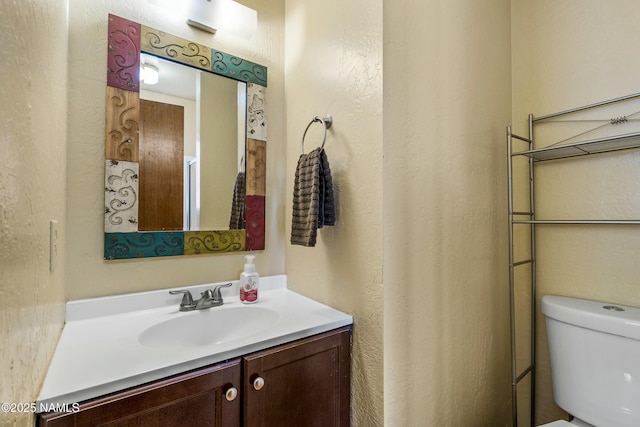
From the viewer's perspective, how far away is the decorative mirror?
3.43ft

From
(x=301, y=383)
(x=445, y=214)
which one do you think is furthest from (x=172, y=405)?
(x=445, y=214)

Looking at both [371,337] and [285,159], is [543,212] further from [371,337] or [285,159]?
[285,159]

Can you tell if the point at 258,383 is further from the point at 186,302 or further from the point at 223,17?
the point at 223,17

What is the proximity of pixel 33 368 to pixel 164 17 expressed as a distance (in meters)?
1.23

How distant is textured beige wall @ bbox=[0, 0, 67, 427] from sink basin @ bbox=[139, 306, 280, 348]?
0.99 feet

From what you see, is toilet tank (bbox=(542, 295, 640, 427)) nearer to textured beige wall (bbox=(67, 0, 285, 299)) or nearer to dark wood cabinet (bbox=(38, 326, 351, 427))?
dark wood cabinet (bbox=(38, 326, 351, 427))

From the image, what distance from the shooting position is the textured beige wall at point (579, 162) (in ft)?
3.43

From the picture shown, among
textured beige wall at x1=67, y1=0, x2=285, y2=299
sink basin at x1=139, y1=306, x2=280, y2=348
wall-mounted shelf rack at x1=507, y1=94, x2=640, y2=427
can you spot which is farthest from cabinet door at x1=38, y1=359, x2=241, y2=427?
wall-mounted shelf rack at x1=507, y1=94, x2=640, y2=427

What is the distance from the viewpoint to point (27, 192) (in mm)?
505

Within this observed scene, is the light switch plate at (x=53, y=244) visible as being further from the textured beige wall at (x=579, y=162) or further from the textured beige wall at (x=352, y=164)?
the textured beige wall at (x=579, y=162)

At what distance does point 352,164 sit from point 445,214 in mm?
397

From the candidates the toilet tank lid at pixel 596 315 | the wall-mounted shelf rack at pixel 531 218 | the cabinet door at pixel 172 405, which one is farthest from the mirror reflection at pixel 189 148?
the toilet tank lid at pixel 596 315

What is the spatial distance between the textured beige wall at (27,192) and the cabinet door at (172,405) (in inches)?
3.9

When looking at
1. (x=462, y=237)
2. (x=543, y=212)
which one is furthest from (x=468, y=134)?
(x=543, y=212)
